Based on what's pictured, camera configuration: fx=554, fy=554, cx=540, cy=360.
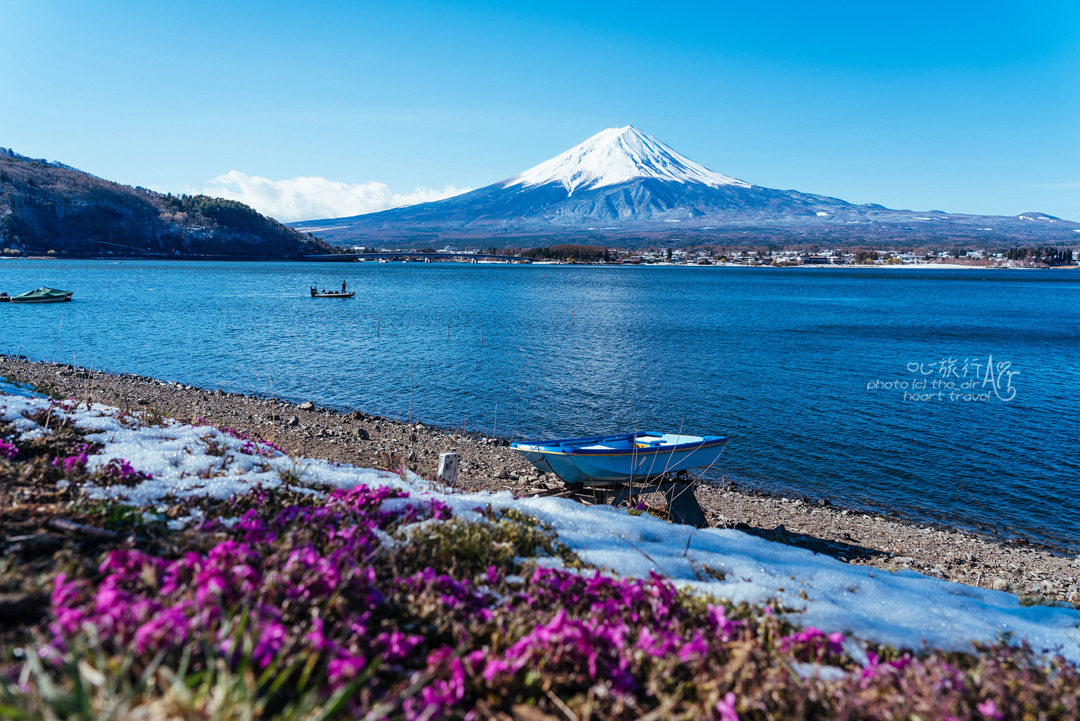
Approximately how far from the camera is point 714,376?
1040 inches

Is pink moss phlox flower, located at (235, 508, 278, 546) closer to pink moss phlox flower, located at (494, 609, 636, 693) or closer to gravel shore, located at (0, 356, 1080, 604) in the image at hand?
pink moss phlox flower, located at (494, 609, 636, 693)

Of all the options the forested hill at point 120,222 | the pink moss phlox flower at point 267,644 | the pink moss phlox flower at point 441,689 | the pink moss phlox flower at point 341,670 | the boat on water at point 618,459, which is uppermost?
the forested hill at point 120,222

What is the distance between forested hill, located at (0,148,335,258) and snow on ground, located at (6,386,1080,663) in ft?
603

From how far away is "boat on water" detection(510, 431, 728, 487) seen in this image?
368 inches

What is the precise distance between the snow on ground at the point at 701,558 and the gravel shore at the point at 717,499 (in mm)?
1769

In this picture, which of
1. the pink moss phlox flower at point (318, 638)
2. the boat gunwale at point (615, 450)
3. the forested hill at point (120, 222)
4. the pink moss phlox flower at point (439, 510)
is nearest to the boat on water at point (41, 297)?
the boat gunwale at point (615, 450)

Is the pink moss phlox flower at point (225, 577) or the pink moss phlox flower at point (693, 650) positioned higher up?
the pink moss phlox flower at point (225, 577)

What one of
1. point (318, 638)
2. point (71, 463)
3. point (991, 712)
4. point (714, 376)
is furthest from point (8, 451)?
point (714, 376)

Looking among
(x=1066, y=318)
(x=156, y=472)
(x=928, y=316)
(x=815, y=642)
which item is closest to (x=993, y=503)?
(x=815, y=642)

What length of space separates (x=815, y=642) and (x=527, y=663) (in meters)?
1.67

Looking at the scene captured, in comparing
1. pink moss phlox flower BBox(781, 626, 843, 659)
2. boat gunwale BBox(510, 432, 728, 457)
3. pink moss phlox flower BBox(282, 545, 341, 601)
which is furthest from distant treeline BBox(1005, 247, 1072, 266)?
pink moss phlox flower BBox(282, 545, 341, 601)

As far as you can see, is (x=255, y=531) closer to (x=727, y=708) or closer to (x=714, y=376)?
(x=727, y=708)

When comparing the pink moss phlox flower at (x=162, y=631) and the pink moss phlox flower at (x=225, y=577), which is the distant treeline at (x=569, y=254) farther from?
the pink moss phlox flower at (x=162, y=631)

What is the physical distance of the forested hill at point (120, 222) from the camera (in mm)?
141875
